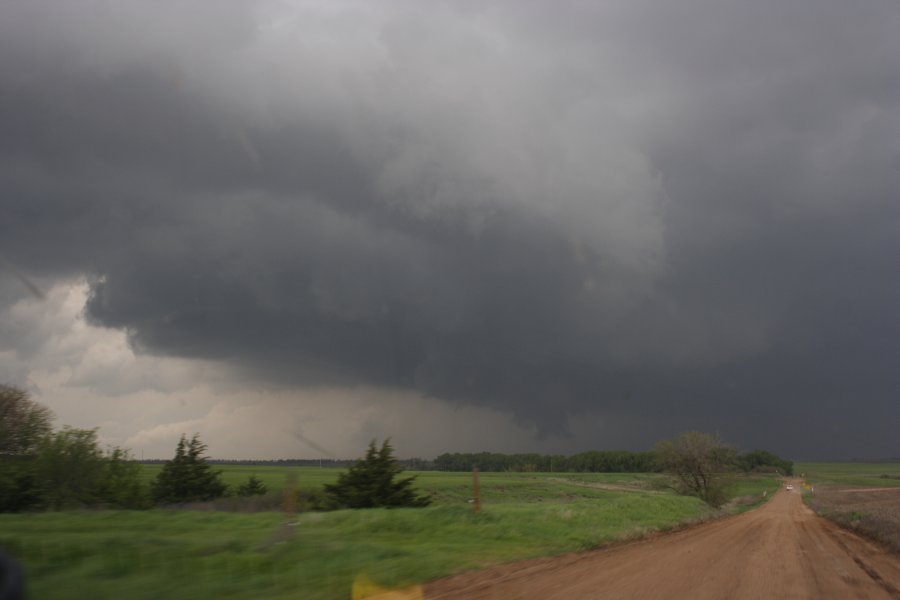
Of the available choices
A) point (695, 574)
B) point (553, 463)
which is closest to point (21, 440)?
point (695, 574)

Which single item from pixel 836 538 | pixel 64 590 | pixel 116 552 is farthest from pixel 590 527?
pixel 64 590

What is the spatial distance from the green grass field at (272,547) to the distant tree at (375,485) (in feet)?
50.5

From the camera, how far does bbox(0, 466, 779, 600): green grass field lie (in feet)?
33.1

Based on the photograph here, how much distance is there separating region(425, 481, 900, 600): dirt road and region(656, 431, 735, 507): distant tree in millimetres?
36739

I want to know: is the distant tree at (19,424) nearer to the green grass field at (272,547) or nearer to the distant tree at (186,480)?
the distant tree at (186,480)

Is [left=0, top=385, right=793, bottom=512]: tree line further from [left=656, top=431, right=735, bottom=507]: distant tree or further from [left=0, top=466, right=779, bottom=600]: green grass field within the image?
[left=0, top=466, right=779, bottom=600]: green grass field

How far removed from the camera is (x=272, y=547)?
1345 centimetres

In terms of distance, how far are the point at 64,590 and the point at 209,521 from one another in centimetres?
1117

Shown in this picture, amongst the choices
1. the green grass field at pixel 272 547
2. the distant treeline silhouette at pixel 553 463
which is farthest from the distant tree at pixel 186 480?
the distant treeline silhouette at pixel 553 463

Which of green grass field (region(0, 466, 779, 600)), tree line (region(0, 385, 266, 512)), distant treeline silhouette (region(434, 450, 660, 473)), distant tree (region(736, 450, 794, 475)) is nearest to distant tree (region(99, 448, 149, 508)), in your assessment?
tree line (region(0, 385, 266, 512))

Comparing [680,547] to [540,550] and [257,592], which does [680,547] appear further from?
[257,592]

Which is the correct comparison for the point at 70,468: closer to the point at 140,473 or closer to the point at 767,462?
the point at 140,473

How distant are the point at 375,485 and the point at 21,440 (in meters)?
28.1

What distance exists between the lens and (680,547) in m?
20.0
